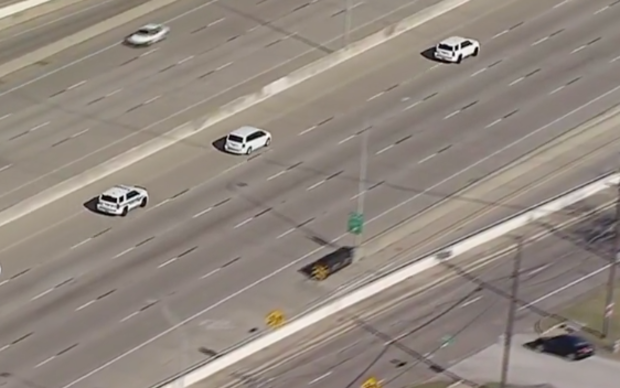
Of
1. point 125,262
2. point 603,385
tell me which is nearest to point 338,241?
point 125,262

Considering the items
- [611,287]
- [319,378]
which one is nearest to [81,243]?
[319,378]

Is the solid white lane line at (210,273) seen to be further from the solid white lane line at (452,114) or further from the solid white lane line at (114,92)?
the solid white lane line at (452,114)

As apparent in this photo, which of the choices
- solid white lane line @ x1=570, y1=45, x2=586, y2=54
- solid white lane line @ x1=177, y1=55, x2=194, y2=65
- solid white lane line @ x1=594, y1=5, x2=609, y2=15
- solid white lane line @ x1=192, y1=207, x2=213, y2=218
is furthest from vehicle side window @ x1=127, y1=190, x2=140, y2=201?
solid white lane line @ x1=594, y1=5, x2=609, y2=15

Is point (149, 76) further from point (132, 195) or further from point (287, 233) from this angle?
point (287, 233)

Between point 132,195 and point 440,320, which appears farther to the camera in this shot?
point 132,195

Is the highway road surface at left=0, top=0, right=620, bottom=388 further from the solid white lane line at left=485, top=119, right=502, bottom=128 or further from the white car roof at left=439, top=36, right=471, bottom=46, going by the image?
the white car roof at left=439, top=36, right=471, bottom=46
